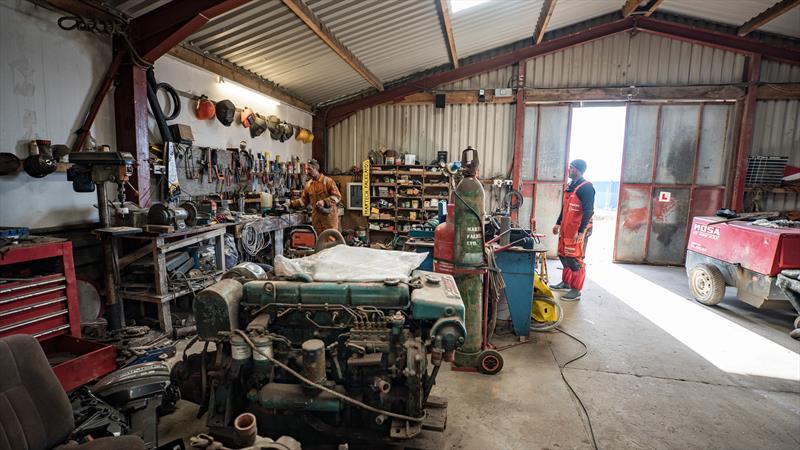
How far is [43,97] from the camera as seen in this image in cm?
319

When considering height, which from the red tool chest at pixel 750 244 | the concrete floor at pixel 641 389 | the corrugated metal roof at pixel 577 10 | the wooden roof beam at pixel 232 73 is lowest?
the concrete floor at pixel 641 389

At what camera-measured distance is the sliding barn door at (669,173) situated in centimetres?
732

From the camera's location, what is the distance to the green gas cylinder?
3.08m

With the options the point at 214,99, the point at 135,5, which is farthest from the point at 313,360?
the point at 214,99

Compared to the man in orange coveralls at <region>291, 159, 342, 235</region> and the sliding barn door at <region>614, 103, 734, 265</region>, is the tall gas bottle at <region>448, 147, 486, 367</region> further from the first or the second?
the sliding barn door at <region>614, 103, 734, 265</region>

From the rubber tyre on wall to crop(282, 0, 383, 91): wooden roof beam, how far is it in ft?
14.0

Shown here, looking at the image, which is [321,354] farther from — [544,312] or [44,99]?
[44,99]

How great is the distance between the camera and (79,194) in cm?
352

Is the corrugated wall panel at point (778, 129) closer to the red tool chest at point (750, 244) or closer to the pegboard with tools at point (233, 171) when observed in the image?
the red tool chest at point (750, 244)

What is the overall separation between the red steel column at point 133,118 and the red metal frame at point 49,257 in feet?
4.12

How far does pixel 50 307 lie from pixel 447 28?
19.8 ft

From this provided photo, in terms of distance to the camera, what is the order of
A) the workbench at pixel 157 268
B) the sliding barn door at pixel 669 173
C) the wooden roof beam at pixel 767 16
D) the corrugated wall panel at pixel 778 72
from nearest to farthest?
1. the workbench at pixel 157 268
2. the wooden roof beam at pixel 767 16
3. the corrugated wall panel at pixel 778 72
4. the sliding barn door at pixel 669 173

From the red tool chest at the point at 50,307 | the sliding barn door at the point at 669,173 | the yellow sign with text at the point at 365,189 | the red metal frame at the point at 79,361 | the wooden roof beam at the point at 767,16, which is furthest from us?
the yellow sign with text at the point at 365,189

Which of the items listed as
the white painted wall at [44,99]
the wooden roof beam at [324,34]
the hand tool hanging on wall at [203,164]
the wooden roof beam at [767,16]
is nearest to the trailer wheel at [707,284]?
the wooden roof beam at [767,16]
